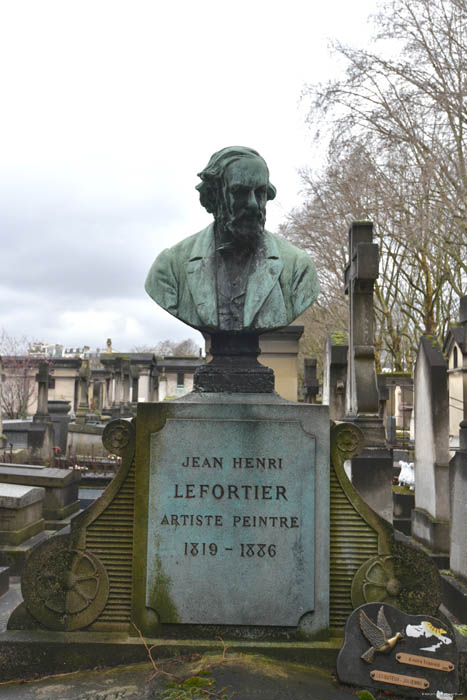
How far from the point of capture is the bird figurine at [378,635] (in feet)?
11.4

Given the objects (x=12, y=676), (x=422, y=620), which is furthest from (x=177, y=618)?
(x=422, y=620)

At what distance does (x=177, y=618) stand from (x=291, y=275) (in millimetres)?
2645

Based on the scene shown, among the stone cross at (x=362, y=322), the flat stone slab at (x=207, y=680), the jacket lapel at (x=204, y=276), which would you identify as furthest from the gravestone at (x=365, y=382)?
the flat stone slab at (x=207, y=680)

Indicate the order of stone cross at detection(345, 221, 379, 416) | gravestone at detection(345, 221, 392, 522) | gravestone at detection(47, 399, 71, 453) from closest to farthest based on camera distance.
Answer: gravestone at detection(345, 221, 392, 522) → stone cross at detection(345, 221, 379, 416) → gravestone at detection(47, 399, 71, 453)

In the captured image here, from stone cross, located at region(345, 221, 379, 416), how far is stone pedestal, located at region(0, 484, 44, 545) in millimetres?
4586

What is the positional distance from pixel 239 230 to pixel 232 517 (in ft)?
6.84

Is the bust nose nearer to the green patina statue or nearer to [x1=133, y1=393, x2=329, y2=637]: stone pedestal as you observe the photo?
the green patina statue

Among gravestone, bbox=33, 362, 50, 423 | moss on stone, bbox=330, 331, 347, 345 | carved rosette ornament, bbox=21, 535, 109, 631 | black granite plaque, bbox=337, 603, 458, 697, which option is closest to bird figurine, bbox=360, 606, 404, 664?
black granite plaque, bbox=337, 603, 458, 697

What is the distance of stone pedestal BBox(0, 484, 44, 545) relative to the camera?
6.80 metres

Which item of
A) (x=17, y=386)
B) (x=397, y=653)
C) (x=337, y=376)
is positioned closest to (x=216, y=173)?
(x=397, y=653)

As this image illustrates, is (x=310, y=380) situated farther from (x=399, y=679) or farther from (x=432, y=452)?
(x=399, y=679)

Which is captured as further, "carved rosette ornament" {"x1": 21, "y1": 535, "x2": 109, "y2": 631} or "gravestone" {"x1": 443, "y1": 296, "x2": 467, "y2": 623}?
"gravestone" {"x1": 443, "y1": 296, "x2": 467, "y2": 623}

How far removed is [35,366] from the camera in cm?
4453

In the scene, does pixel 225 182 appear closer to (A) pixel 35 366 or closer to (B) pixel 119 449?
(B) pixel 119 449
